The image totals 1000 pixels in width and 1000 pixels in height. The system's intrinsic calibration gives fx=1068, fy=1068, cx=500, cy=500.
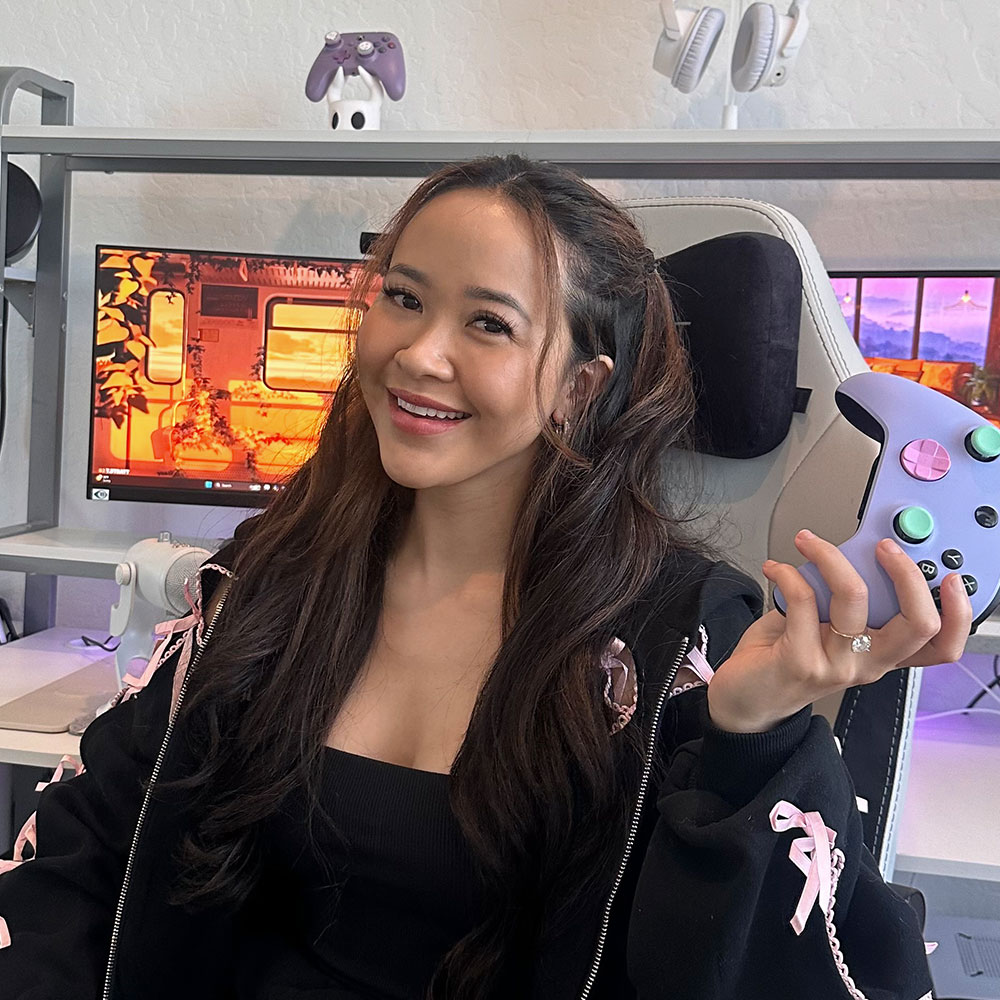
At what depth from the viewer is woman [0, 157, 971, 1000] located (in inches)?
32.8

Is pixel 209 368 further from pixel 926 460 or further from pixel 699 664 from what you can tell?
pixel 926 460

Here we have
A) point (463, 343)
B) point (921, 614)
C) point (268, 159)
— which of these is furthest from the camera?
point (268, 159)

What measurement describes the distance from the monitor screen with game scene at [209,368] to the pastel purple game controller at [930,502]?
1.08 m

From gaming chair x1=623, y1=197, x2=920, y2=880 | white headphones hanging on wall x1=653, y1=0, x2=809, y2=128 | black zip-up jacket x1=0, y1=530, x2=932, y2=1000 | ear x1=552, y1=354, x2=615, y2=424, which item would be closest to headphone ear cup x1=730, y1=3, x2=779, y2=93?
white headphones hanging on wall x1=653, y1=0, x2=809, y2=128

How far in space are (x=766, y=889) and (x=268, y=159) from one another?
4.21ft

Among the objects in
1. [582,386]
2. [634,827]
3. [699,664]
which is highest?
[582,386]

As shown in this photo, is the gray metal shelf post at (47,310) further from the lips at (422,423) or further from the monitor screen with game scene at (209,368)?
the lips at (422,423)

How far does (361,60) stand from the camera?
1.59 meters

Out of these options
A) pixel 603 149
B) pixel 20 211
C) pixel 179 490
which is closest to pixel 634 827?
pixel 603 149

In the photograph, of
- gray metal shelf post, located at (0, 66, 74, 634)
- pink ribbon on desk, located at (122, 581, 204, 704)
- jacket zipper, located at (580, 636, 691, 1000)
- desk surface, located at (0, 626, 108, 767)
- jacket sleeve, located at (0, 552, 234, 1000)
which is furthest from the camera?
gray metal shelf post, located at (0, 66, 74, 634)

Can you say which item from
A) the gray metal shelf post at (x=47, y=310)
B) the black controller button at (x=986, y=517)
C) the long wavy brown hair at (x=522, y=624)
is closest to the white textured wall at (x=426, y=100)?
the gray metal shelf post at (x=47, y=310)

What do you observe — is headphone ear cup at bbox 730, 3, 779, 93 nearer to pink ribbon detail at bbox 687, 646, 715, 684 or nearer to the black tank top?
pink ribbon detail at bbox 687, 646, 715, 684

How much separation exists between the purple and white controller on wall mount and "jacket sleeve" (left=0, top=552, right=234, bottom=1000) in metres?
0.94

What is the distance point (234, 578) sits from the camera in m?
1.02
